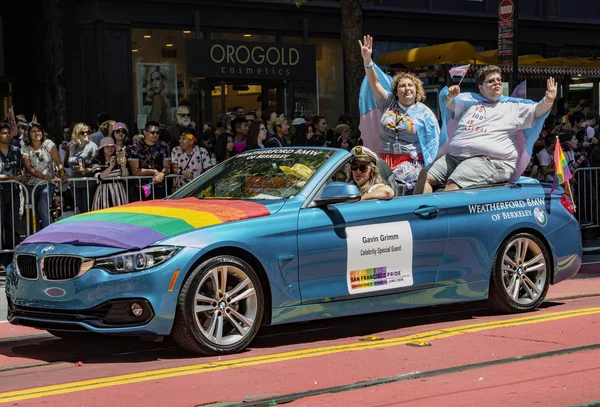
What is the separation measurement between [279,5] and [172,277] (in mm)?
16901

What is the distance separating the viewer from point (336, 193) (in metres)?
8.21

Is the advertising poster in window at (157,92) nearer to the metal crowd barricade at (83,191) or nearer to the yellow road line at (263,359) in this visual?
the metal crowd barricade at (83,191)

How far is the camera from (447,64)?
2097cm

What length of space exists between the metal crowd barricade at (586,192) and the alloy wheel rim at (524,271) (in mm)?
6076

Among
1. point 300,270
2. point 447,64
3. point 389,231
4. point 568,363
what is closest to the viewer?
point 568,363

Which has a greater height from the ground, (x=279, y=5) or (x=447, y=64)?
(x=279, y=5)

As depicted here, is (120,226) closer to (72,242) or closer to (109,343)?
(72,242)

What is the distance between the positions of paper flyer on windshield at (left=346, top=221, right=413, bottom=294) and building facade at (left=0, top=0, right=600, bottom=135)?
1312cm

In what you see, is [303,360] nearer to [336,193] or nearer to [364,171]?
[336,193]

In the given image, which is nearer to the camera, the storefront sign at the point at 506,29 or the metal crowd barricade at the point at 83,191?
the metal crowd barricade at the point at 83,191

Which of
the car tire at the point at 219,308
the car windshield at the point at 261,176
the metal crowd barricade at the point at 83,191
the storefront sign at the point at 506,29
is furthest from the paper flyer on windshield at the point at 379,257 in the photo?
the storefront sign at the point at 506,29

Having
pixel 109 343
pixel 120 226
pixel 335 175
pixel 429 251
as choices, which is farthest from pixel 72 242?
pixel 429 251

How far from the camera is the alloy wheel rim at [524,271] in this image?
375 inches

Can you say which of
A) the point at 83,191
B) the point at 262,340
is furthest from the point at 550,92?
the point at 83,191
